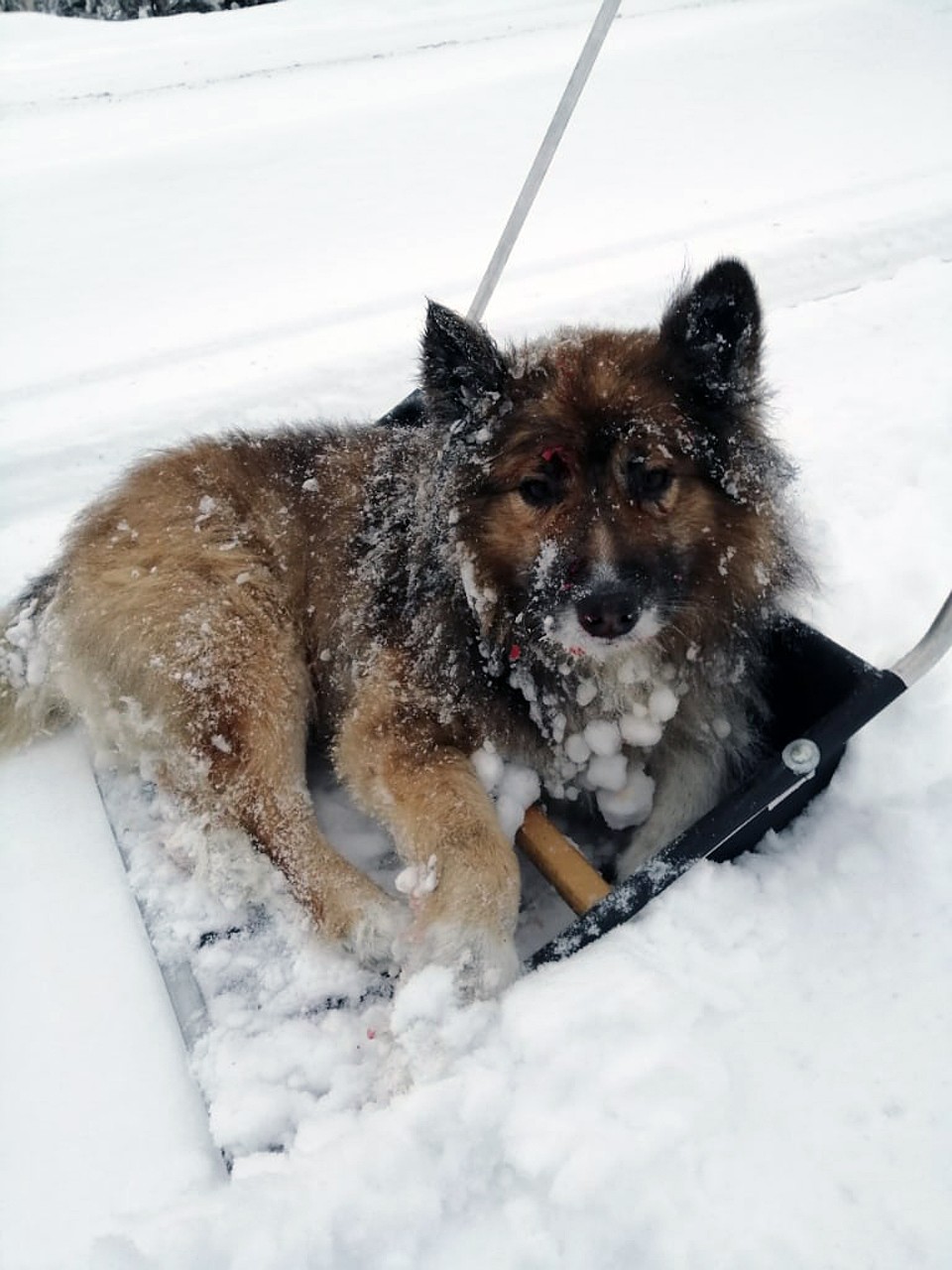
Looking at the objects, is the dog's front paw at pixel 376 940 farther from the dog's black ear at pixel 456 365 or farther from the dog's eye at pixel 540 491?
the dog's black ear at pixel 456 365

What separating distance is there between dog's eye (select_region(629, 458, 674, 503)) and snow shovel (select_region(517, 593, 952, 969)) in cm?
56

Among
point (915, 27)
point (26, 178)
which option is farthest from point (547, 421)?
point (915, 27)

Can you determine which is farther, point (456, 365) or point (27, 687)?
point (27, 687)

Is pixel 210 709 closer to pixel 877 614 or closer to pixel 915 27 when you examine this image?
pixel 877 614

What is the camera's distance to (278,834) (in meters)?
2.53

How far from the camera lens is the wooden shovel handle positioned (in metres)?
2.18

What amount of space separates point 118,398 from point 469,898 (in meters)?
4.13

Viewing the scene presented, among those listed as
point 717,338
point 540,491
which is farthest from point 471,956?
point 717,338

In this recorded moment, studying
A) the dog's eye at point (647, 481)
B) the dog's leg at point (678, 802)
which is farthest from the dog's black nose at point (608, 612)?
the dog's leg at point (678, 802)

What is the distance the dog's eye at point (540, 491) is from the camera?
7.66 feet

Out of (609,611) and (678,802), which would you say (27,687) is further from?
(678,802)

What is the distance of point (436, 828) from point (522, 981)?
0.47 metres

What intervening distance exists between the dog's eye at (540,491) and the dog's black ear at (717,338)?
44cm

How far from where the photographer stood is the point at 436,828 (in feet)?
7.60
